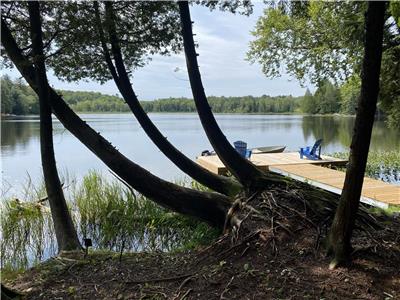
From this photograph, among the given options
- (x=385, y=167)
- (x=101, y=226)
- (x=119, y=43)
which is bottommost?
(x=101, y=226)

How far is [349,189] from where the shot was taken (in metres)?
2.95

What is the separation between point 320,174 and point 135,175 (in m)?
5.90

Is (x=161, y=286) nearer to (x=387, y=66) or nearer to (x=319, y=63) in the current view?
(x=387, y=66)

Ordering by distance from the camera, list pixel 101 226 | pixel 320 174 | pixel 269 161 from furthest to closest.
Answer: pixel 269 161
pixel 320 174
pixel 101 226

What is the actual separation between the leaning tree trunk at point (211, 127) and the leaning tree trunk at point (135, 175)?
15.5 inches

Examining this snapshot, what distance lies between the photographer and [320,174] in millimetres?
9227

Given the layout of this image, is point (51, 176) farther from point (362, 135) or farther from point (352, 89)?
point (352, 89)

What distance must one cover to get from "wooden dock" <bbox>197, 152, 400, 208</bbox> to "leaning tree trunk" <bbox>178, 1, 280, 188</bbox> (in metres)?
3.02

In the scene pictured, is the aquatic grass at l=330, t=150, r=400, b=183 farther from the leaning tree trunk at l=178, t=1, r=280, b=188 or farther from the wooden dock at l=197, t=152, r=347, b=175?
the leaning tree trunk at l=178, t=1, r=280, b=188

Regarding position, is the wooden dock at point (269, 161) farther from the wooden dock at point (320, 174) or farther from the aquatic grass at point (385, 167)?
the aquatic grass at point (385, 167)

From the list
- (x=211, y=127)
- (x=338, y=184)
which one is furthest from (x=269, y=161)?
(x=211, y=127)

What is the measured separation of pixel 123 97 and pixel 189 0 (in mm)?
1456

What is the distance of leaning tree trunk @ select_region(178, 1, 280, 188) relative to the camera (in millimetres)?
4383

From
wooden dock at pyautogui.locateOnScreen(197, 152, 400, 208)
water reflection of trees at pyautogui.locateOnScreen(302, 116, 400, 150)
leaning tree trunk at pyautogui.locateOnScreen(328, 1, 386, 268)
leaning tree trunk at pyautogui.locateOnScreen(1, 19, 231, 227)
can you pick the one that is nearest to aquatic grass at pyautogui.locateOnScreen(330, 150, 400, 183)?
wooden dock at pyautogui.locateOnScreen(197, 152, 400, 208)
